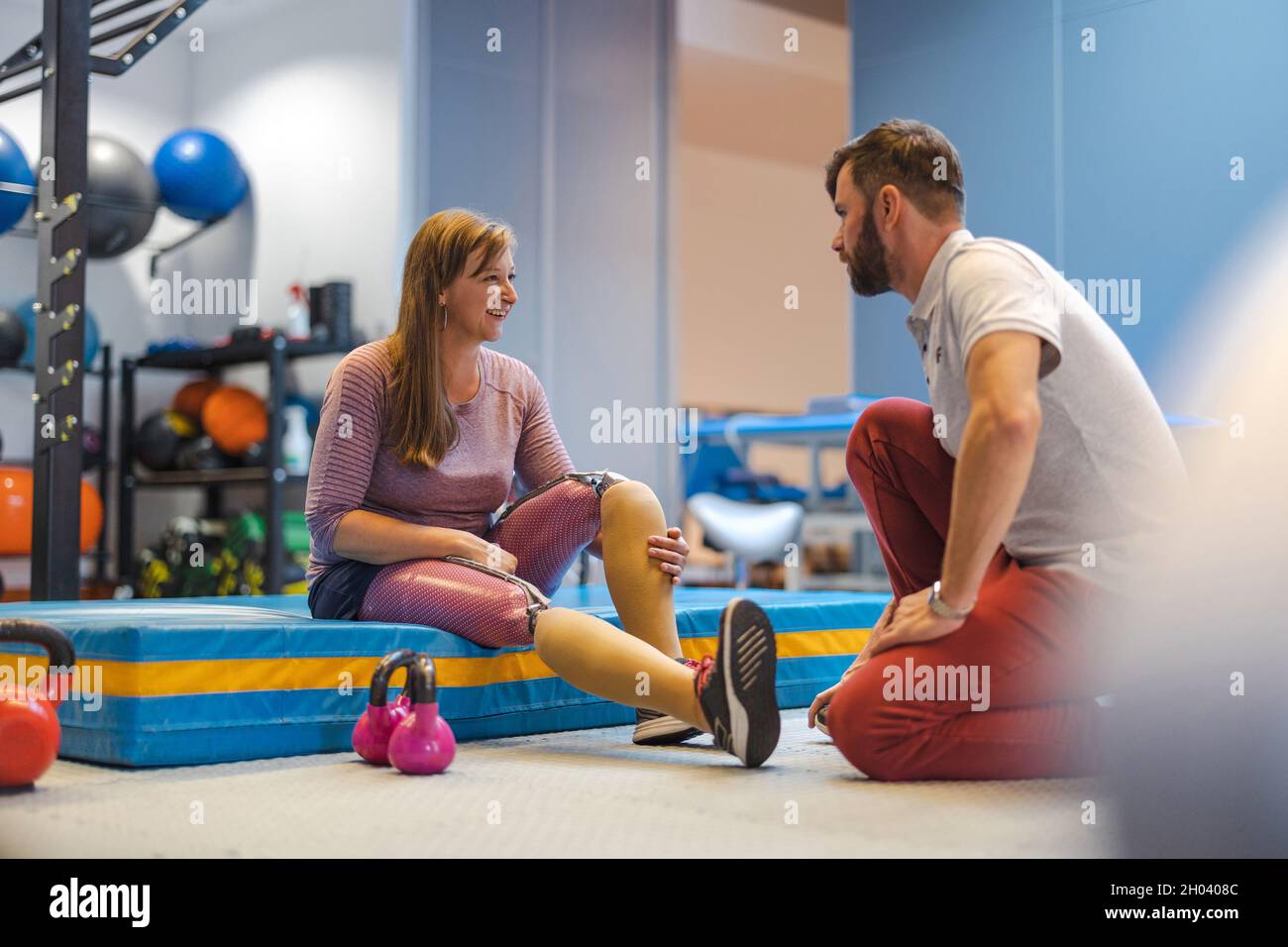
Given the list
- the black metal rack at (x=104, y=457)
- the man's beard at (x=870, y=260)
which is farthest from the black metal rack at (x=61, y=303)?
the black metal rack at (x=104, y=457)

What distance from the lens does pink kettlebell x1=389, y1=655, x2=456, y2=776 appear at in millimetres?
1734

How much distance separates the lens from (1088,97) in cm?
533

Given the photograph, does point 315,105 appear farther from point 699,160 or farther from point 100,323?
point 699,160

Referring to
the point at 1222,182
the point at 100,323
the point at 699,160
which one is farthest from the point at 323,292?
the point at 699,160

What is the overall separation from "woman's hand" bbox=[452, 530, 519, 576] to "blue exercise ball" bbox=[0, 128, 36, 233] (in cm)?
361

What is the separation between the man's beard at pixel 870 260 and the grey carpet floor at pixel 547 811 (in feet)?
2.15

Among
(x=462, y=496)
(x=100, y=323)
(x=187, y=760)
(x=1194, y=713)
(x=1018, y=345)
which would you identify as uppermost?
(x=100, y=323)

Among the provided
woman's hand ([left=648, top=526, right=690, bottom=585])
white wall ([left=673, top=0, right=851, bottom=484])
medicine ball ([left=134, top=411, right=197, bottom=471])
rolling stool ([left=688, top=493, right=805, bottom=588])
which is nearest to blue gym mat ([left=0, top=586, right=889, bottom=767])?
woman's hand ([left=648, top=526, right=690, bottom=585])

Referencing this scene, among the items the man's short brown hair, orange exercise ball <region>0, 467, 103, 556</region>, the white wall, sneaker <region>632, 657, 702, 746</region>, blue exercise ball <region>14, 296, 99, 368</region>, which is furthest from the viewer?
the white wall

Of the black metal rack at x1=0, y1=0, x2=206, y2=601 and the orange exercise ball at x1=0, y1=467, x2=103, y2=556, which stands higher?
the black metal rack at x1=0, y1=0, x2=206, y2=601

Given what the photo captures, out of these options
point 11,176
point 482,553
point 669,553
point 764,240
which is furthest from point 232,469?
point 764,240

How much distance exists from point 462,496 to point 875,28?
4.55m

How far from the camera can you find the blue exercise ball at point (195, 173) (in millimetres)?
5508

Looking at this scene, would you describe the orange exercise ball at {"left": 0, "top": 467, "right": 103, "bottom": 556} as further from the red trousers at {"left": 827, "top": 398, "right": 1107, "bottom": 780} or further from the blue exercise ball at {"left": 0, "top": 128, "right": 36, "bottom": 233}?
the red trousers at {"left": 827, "top": 398, "right": 1107, "bottom": 780}
